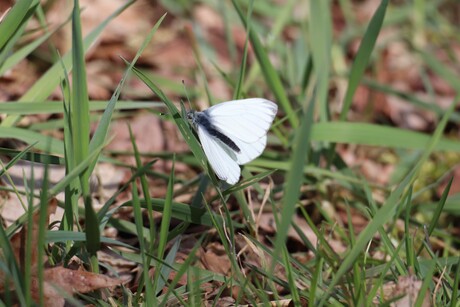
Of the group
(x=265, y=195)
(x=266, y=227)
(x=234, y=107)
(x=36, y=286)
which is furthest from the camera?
(x=266, y=227)

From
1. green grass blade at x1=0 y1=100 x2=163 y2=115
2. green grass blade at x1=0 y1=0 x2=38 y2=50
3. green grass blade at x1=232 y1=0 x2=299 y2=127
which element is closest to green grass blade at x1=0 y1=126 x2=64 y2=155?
green grass blade at x1=0 y1=100 x2=163 y2=115

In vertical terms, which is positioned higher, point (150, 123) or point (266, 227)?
point (150, 123)

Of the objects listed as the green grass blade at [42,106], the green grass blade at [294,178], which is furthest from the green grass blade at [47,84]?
the green grass blade at [294,178]

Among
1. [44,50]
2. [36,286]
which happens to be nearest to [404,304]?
[36,286]

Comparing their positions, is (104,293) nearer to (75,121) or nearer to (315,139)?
(75,121)

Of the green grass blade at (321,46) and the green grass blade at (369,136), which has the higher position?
the green grass blade at (321,46)

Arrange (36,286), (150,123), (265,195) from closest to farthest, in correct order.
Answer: (36,286) < (265,195) < (150,123)

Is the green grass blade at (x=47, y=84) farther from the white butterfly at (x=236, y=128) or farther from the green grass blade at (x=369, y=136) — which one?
the green grass blade at (x=369, y=136)
